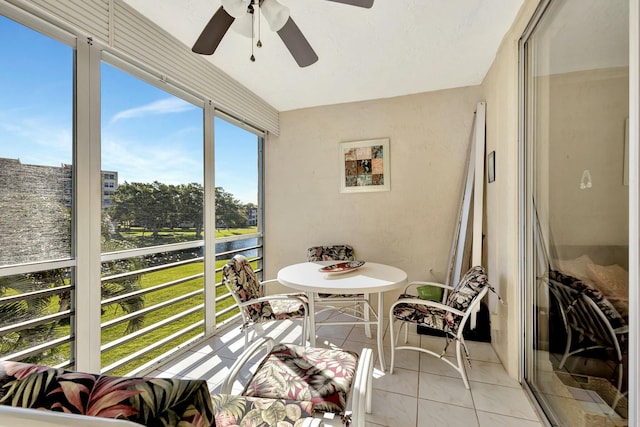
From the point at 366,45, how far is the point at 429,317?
7.29 ft

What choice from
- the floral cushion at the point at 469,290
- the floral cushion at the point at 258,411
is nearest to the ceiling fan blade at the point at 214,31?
the floral cushion at the point at 258,411

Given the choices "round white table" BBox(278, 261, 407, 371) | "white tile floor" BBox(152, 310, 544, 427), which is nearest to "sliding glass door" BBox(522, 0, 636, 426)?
"white tile floor" BBox(152, 310, 544, 427)

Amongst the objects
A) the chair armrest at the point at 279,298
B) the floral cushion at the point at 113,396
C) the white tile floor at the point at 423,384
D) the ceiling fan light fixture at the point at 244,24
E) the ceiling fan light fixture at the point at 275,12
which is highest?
the ceiling fan light fixture at the point at 244,24

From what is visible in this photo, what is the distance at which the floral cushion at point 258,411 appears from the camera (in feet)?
3.34

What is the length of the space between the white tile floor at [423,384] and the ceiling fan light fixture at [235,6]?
6.37 feet

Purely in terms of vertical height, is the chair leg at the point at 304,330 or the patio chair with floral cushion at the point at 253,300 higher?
the patio chair with floral cushion at the point at 253,300

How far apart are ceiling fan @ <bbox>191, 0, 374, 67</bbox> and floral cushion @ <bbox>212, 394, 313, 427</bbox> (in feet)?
5.74

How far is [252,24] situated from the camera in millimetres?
1615

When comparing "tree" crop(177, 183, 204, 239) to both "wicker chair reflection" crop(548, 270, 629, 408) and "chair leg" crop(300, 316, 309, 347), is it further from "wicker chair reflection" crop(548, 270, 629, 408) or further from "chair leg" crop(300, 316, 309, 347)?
"wicker chair reflection" crop(548, 270, 629, 408)

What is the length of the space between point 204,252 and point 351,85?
2.34m

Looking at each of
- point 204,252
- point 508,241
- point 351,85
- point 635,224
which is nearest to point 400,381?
point 508,241

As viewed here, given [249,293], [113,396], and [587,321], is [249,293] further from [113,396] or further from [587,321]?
[587,321]

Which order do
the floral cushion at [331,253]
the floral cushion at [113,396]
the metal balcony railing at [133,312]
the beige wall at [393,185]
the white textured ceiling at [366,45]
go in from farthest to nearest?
the floral cushion at [331,253] → the beige wall at [393,185] → the white textured ceiling at [366,45] → the metal balcony railing at [133,312] → the floral cushion at [113,396]

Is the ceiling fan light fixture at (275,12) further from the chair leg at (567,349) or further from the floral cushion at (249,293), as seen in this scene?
the chair leg at (567,349)
